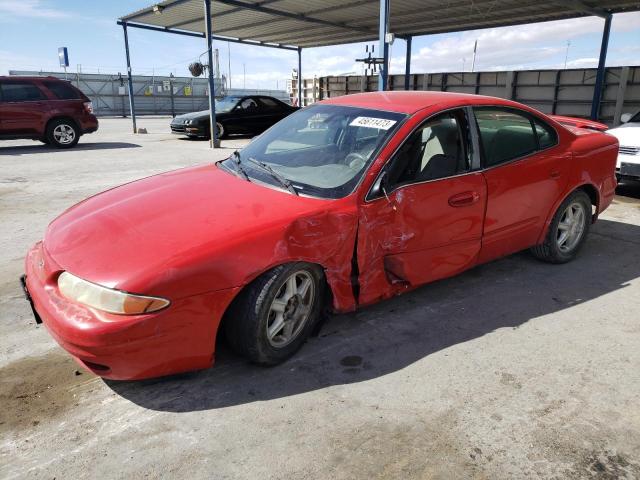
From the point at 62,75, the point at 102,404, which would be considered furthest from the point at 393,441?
the point at 62,75

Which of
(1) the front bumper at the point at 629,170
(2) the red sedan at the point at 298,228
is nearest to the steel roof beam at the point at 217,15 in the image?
(1) the front bumper at the point at 629,170

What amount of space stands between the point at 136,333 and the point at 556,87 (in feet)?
53.9

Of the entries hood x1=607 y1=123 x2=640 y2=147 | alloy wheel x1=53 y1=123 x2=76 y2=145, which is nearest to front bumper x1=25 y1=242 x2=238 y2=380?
hood x1=607 y1=123 x2=640 y2=147

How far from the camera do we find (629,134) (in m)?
7.39

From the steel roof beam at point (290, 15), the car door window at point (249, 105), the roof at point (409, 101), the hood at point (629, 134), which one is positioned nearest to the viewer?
the roof at point (409, 101)

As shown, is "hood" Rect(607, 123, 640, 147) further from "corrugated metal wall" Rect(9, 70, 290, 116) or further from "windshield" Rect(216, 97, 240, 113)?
"corrugated metal wall" Rect(9, 70, 290, 116)

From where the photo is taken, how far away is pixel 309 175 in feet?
10.2

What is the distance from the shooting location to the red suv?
1147cm

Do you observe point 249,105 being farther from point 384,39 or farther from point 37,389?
point 37,389

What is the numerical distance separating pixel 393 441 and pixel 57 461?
147 cm

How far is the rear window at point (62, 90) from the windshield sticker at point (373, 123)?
37.2 feet

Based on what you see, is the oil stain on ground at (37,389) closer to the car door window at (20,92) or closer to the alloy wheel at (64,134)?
the car door window at (20,92)

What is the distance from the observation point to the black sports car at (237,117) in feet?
50.0

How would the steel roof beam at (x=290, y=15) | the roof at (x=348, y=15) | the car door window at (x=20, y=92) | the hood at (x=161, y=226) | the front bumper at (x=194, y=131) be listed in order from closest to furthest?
1. the hood at (x=161, y=226)
2. the car door window at (x=20, y=92)
3. the roof at (x=348, y=15)
4. the steel roof beam at (x=290, y=15)
5. the front bumper at (x=194, y=131)
